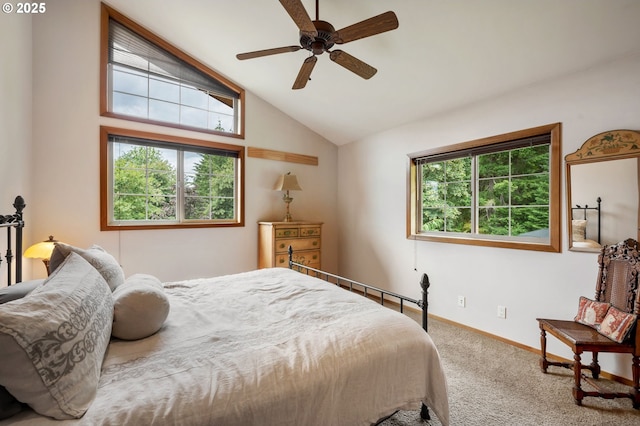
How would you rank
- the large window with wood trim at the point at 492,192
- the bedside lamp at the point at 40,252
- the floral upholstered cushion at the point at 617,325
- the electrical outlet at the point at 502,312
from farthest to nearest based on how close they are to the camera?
Answer: the electrical outlet at the point at 502,312, the large window with wood trim at the point at 492,192, the bedside lamp at the point at 40,252, the floral upholstered cushion at the point at 617,325

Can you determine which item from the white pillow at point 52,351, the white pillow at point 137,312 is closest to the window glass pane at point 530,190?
the white pillow at point 137,312

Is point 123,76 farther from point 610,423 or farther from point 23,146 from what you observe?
point 610,423

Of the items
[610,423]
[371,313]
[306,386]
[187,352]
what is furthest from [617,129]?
[187,352]

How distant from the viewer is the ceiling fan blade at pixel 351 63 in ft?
6.66

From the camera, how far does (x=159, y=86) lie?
3.45 meters

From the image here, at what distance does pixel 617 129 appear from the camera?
2131 mm

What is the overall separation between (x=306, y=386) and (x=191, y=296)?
3.76 feet

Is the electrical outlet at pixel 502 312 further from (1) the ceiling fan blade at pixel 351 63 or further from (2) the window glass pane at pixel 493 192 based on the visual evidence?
(1) the ceiling fan blade at pixel 351 63

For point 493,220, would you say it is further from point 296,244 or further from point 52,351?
point 52,351

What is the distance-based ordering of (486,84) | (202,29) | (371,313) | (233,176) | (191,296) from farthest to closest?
(233,176), (202,29), (486,84), (191,296), (371,313)

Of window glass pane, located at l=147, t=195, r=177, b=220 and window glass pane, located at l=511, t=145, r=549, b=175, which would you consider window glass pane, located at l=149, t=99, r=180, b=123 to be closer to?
window glass pane, located at l=147, t=195, r=177, b=220

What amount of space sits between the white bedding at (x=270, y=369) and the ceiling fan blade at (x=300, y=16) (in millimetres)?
1703

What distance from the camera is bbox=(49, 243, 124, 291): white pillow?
1.34 m

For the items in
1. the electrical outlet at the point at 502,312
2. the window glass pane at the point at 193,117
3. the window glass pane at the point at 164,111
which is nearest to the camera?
the electrical outlet at the point at 502,312
